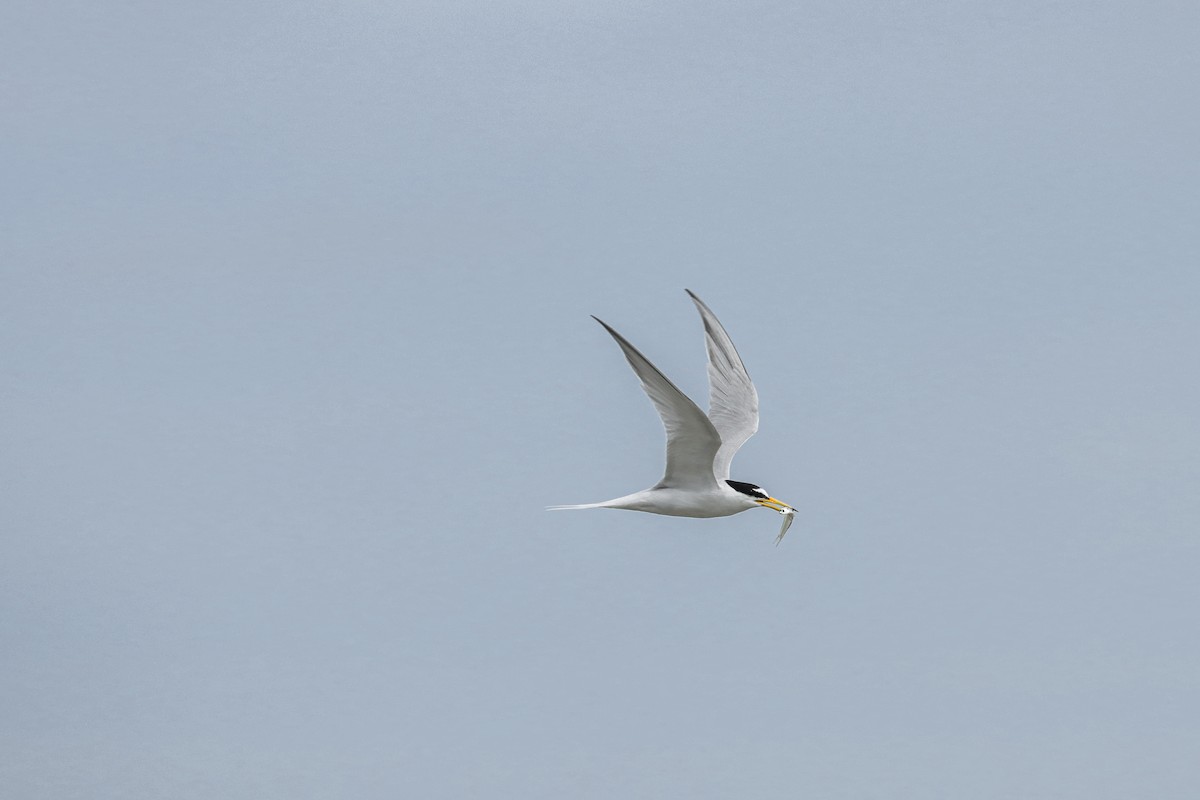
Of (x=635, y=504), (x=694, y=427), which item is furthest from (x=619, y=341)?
(x=635, y=504)

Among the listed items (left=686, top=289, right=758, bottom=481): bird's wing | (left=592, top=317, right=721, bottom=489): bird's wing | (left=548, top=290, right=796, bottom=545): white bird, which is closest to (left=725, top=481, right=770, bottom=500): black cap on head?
(left=548, top=290, right=796, bottom=545): white bird

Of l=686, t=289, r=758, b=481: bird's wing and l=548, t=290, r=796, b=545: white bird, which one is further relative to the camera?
l=686, t=289, r=758, b=481: bird's wing

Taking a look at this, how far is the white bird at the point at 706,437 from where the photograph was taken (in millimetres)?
16234

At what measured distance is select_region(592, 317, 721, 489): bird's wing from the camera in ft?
51.0

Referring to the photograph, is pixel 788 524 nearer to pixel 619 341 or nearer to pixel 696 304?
pixel 696 304

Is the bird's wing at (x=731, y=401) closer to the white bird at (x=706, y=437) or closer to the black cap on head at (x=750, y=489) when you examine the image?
the white bird at (x=706, y=437)

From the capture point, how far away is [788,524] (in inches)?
750

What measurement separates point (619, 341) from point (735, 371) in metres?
4.99

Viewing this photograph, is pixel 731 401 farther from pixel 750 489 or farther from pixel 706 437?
pixel 706 437

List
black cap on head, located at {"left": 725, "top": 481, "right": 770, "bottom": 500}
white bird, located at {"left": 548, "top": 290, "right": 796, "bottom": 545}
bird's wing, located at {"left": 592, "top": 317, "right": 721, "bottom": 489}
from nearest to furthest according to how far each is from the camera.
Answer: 1. bird's wing, located at {"left": 592, "top": 317, "right": 721, "bottom": 489}
2. white bird, located at {"left": 548, "top": 290, "right": 796, "bottom": 545}
3. black cap on head, located at {"left": 725, "top": 481, "right": 770, "bottom": 500}

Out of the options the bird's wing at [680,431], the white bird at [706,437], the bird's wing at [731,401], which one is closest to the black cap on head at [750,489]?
the white bird at [706,437]

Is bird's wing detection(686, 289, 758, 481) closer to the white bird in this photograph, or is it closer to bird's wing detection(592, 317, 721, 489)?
the white bird

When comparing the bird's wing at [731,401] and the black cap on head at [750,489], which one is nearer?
the black cap on head at [750,489]

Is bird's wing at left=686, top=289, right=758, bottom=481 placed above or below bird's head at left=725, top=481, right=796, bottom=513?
above
